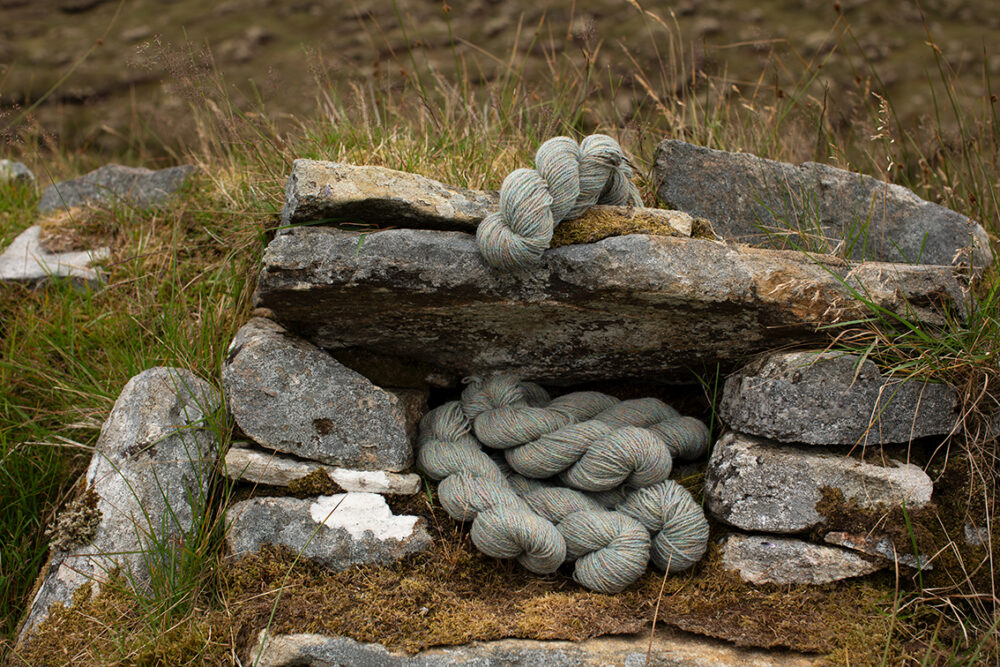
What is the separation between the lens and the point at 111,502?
2668 millimetres

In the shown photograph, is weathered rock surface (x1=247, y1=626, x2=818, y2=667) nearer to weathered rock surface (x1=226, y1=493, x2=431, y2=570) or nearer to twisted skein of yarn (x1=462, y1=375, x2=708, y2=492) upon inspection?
weathered rock surface (x1=226, y1=493, x2=431, y2=570)

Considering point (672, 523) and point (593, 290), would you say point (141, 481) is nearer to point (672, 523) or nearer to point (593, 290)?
point (593, 290)

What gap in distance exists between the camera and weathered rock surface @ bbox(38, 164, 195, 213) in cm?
427

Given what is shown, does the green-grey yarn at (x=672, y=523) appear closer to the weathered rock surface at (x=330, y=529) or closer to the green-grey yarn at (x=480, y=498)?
the green-grey yarn at (x=480, y=498)

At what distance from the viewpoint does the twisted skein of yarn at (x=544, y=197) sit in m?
2.44

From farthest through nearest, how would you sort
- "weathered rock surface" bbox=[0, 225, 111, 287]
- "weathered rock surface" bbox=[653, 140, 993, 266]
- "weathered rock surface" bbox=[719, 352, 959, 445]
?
1. "weathered rock surface" bbox=[0, 225, 111, 287]
2. "weathered rock surface" bbox=[653, 140, 993, 266]
3. "weathered rock surface" bbox=[719, 352, 959, 445]

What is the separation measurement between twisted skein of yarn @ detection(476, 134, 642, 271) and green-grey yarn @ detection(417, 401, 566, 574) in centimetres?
72

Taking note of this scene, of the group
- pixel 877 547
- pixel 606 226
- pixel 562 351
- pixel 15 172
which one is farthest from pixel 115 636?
pixel 15 172

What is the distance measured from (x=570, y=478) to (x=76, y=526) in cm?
175

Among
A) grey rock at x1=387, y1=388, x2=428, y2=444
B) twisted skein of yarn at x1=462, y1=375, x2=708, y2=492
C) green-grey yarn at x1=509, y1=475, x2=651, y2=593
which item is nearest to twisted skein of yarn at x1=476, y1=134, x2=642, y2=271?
twisted skein of yarn at x1=462, y1=375, x2=708, y2=492

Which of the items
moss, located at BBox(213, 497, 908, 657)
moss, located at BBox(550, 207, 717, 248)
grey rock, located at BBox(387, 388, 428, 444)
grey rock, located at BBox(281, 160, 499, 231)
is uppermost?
grey rock, located at BBox(281, 160, 499, 231)

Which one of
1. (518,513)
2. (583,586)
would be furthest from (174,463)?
(583,586)

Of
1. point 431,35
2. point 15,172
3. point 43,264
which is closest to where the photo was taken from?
point 43,264

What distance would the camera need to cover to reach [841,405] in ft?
8.34
